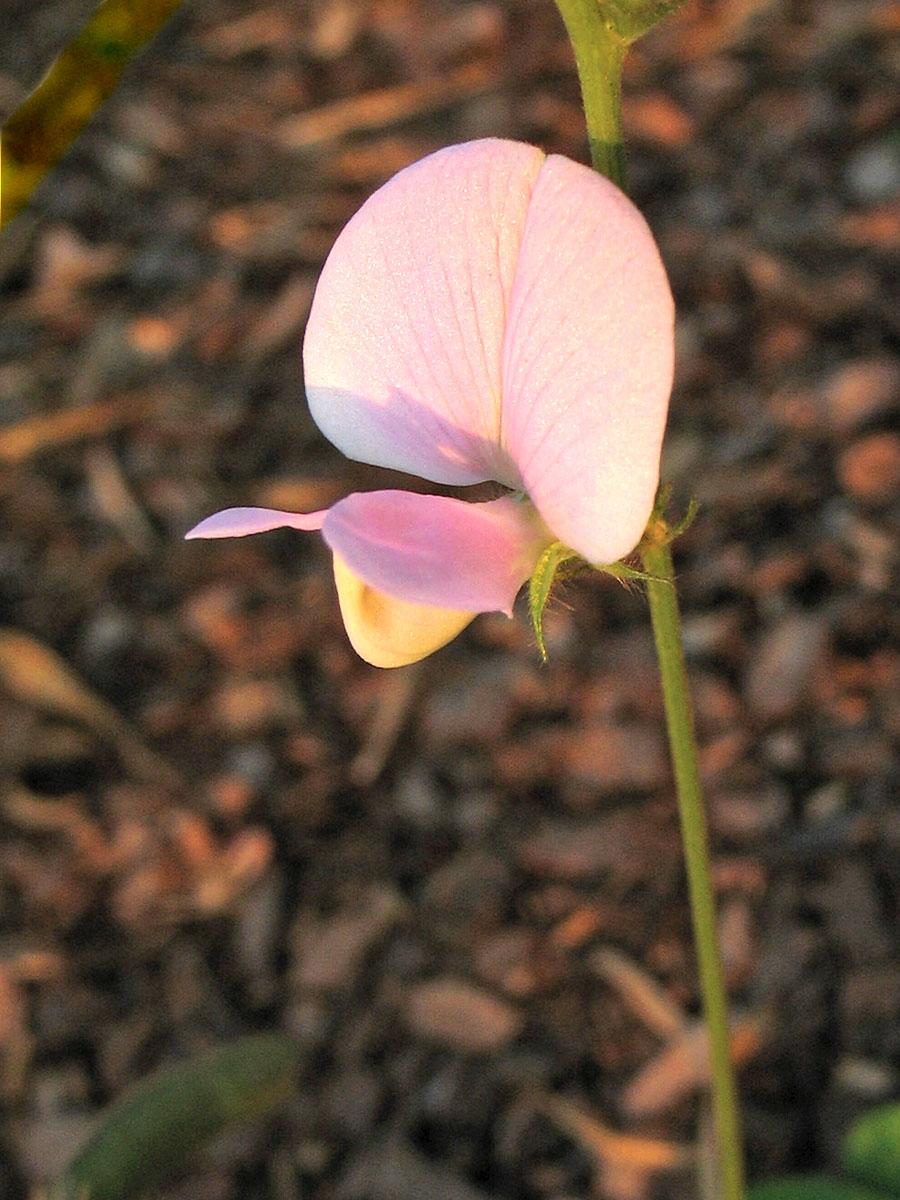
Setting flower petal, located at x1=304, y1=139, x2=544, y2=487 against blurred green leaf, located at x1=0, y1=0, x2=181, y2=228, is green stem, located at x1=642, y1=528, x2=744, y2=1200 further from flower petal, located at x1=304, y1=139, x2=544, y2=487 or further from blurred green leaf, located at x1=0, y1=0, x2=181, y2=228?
blurred green leaf, located at x1=0, y1=0, x2=181, y2=228

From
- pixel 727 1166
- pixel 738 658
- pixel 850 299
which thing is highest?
pixel 727 1166

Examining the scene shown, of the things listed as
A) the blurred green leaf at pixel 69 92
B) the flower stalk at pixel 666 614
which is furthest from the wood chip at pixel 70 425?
the flower stalk at pixel 666 614

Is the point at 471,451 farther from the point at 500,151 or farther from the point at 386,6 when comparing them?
the point at 386,6

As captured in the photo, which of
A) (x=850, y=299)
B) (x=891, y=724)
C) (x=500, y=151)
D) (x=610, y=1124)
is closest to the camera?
(x=500, y=151)

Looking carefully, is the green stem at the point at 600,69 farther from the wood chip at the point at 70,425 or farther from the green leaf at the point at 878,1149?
the wood chip at the point at 70,425

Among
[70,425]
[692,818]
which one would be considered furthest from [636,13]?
[70,425]

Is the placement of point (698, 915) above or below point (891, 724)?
above

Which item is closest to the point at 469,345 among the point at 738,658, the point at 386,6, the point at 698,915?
the point at 698,915
